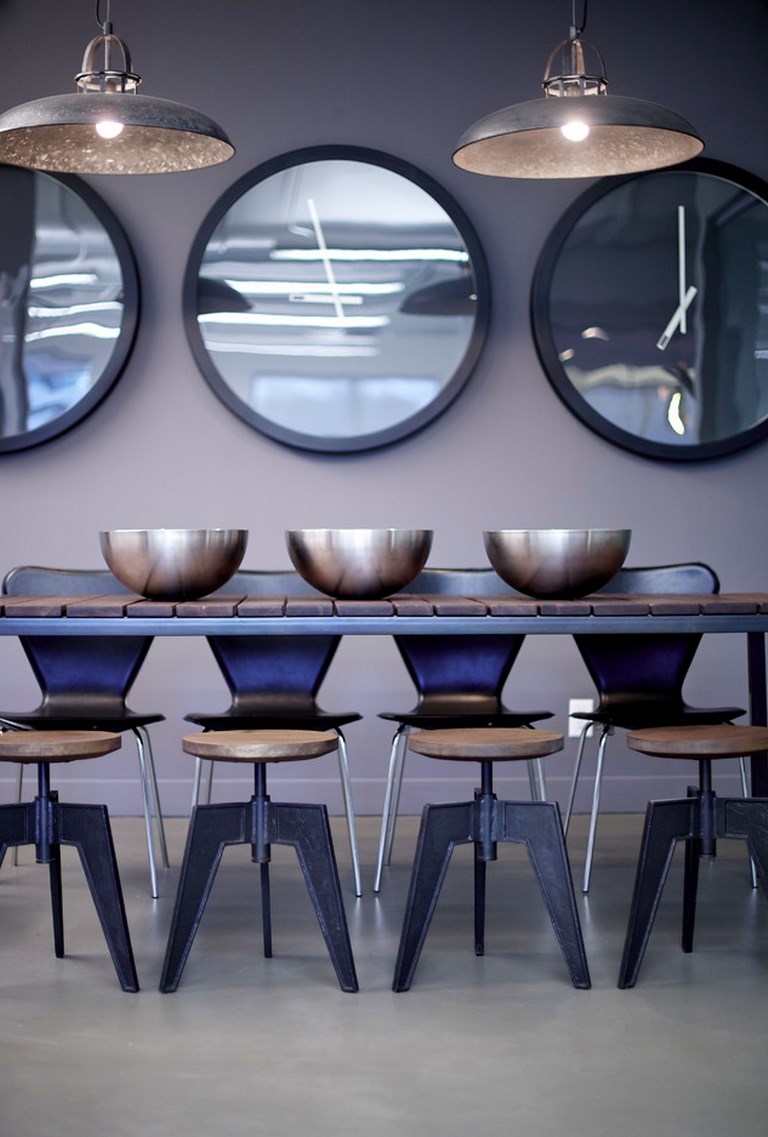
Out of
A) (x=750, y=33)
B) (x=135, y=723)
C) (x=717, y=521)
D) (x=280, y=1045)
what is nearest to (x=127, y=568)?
(x=135, y=723)

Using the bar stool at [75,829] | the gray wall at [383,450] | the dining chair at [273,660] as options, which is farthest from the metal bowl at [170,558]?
the gray wall at [383,450]

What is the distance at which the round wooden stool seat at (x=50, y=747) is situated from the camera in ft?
8.84

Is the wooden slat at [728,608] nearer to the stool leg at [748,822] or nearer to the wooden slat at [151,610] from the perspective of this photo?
the stool leg at [748,822]

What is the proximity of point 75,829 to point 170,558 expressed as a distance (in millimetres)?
630

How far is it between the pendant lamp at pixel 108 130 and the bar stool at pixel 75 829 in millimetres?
1325

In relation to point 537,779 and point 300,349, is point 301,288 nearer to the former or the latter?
point 300,349

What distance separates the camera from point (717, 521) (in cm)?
459

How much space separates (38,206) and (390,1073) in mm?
3237

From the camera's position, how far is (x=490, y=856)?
2.74 metres

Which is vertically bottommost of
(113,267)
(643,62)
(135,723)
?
(135,723)

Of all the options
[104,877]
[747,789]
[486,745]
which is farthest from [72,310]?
[747,789]

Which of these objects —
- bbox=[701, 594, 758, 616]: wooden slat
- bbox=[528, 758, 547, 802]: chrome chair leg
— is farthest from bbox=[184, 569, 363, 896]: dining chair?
bbox=[701, 594, 758, 616]: wooden slat

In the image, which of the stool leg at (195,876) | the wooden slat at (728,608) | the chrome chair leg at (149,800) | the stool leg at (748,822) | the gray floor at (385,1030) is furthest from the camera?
the chrome chair leg at (149,800)

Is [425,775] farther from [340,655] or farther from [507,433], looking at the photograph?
[507,433]
